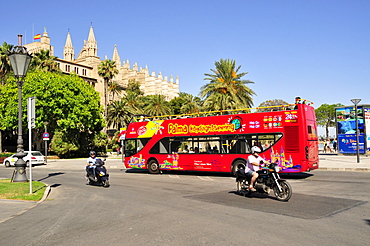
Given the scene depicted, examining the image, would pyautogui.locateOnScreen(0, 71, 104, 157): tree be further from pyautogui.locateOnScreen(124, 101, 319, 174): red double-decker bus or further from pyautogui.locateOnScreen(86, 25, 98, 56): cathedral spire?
pyautogui.locateOnScreen(86, 25, 98, 56): cathedral spire

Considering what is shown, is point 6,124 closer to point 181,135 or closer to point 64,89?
point 64,89

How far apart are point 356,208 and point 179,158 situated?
1231 cm

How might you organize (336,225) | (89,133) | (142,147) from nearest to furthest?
(336,225) < (142,147) < (89,133)

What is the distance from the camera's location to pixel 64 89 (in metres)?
44.6

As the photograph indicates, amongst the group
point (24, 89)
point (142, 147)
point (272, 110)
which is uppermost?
point (24, 89)

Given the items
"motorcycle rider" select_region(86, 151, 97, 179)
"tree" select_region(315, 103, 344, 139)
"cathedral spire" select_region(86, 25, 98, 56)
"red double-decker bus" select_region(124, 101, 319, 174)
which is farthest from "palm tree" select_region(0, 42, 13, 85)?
"tree" select_region(315, 103, 344, 139)

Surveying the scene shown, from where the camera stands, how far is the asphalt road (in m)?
5.95

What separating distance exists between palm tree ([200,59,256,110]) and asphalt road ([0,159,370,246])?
78.7 feet

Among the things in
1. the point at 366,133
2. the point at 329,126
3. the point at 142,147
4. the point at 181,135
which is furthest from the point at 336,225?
the point at 329,126

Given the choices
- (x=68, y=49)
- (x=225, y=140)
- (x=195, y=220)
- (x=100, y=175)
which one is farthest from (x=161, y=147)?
(x=68, y=49)

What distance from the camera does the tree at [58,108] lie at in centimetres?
4319

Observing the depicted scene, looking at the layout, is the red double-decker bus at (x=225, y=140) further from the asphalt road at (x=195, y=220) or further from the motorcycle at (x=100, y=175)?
the motorcycle at (x=100, y=175)

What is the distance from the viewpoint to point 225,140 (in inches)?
709

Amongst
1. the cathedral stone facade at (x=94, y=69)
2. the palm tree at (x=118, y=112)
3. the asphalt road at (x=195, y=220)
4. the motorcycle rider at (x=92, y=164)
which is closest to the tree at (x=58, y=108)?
the palm tree at (x=118, y=112)
